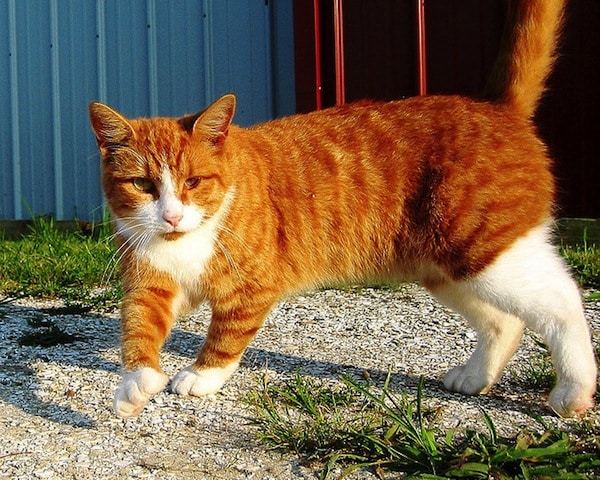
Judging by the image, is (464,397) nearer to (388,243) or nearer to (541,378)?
(541,378)

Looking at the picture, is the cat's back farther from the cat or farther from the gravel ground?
the gravel ground

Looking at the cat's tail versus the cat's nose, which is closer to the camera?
the cat's nose

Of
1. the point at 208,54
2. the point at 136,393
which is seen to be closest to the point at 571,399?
the point at 136,393

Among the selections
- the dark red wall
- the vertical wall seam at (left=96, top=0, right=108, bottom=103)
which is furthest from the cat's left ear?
the vertical wall seam at (left=96, top=0, right=108, bottom=103)

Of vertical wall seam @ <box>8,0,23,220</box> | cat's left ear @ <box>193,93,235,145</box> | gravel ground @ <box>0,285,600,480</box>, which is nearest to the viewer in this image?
gravel ground @ <box>0,285,600,480</box>

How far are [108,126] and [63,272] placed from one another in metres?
1.86

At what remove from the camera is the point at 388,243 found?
2.86 m

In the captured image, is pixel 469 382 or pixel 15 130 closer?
pixel 469 382

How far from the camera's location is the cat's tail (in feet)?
9.13

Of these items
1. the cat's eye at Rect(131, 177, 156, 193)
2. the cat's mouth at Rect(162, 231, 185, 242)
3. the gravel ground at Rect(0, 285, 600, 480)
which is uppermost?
the cat's eye at Rect(131, 177, 156, 193)

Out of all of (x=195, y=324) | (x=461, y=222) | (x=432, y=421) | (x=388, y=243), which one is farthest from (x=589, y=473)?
(x=195, y=324)

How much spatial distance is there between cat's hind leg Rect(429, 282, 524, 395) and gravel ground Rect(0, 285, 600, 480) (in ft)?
0.19

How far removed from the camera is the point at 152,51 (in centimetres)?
662

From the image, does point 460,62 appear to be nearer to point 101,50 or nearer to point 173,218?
point 101,50
